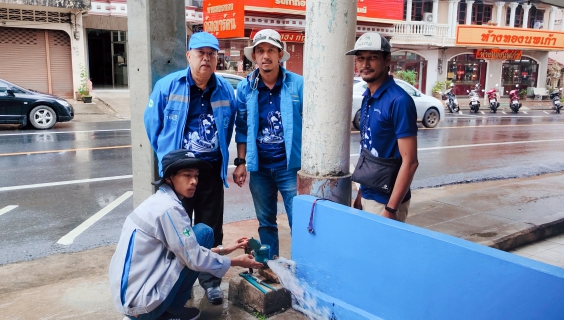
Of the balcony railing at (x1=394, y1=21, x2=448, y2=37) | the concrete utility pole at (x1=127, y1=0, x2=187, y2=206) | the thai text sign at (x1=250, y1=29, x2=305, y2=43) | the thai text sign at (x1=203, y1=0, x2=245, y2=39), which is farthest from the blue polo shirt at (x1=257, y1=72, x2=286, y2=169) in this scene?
the balcony railing at (x1=394, y1=21, x2=448, y2=37)

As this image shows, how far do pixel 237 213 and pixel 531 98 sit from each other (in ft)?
97.6

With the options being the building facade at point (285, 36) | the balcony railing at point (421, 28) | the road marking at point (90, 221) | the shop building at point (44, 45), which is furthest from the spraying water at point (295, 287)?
the balcony railing at point (421, 28)

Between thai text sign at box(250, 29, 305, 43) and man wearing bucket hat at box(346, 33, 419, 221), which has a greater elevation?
thai text sign at box(250, 29, 305, 43)

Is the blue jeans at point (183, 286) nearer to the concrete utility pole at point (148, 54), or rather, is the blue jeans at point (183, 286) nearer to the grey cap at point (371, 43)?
the concrete utility pole at point (148, 54)

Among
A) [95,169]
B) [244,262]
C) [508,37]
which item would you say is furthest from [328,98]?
[508,37]

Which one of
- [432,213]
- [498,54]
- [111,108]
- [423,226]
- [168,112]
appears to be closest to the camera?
[168,112]

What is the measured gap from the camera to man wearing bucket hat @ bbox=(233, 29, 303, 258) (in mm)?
3539

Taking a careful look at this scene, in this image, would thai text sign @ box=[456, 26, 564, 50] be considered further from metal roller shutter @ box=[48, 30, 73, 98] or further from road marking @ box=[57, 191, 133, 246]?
road marking @ box=[57, 191, 133, 246]

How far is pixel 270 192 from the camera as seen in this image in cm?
379

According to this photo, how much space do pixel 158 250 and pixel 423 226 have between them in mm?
3371

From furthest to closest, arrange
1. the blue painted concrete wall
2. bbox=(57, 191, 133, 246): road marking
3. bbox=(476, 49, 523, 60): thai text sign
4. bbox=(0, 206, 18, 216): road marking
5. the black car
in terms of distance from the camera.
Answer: bbox=(476, 49, 523, 60): thai text sign
the black car
bbox=(0, 206, 18, 216): road marking
bbox=(57, 191, 133, 246): road marking
the blue painted concrete wall

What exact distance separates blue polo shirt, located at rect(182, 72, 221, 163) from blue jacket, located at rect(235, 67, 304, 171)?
30 centimetres

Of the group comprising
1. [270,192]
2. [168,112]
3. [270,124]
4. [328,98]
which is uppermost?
[328,98]

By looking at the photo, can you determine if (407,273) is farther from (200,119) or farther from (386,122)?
(200,119)
